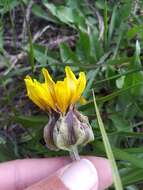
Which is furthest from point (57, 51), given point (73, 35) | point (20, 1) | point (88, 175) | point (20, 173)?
point (88, 175)

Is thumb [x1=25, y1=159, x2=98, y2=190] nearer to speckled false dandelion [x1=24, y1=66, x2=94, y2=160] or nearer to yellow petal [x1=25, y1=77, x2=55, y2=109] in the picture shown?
speckled false dandelion [x1=24, y1=66, x2=94, y2=160]

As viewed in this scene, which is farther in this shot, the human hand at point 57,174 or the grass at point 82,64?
the grass at point 82,64

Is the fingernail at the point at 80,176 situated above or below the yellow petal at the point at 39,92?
below

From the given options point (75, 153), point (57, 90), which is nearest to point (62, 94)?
point (57, 90)

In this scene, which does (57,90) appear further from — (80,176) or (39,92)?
(80,176)

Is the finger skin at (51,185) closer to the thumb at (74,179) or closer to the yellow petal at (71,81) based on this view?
the thumb at (74,179)

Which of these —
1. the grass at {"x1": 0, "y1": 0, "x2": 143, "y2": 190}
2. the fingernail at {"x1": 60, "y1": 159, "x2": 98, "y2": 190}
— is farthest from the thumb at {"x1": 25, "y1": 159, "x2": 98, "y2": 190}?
the grass at {"x1": 0, "y1": 0, "x2": 143, "y2": 190}

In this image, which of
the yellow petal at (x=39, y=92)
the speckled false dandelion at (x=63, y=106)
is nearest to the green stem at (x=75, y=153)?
the speckled false dandelion at (x=63, y=106)
